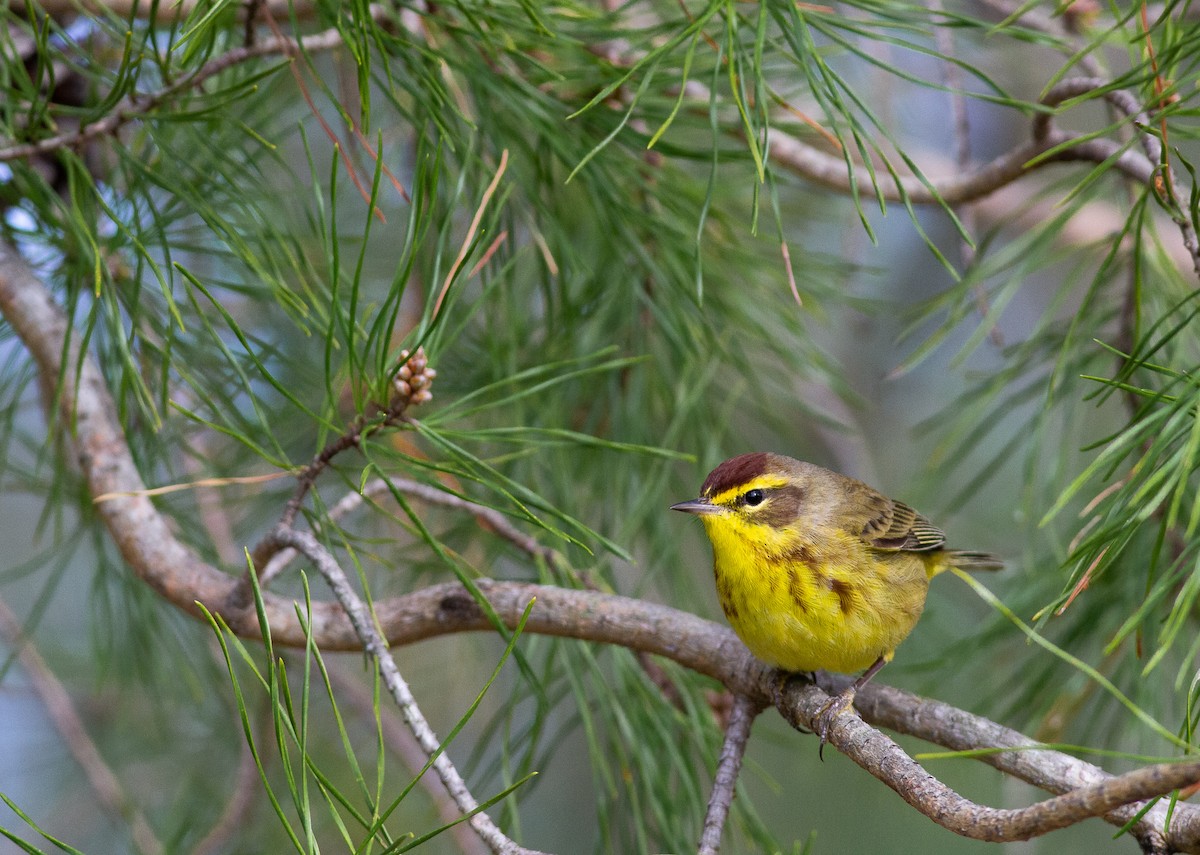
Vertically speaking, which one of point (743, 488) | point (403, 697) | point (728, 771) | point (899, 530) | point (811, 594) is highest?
Answer: point (743, 488)

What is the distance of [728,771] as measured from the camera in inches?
71.1

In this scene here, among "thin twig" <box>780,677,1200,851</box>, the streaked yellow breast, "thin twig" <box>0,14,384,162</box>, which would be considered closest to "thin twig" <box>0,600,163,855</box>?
"thin twig" <box>0,14,384,162</box>

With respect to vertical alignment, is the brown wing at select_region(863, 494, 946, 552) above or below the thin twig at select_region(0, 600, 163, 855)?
below

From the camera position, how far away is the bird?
220 centimetres

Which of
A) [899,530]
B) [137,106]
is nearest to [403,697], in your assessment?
[137,106]

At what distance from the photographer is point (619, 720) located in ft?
7.18

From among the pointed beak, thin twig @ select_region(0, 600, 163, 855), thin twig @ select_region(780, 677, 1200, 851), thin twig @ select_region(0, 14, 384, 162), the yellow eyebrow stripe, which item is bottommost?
thin twig @ select_region(780, 677, 1200, 851)

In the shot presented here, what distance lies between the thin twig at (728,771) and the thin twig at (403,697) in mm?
395

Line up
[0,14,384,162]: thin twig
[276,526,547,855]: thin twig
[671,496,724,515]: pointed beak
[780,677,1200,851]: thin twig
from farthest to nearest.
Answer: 1. [671,496,724,515]: pointed beak
2. [0,14,384,162]: thin twig
3. [276,526,547,855]: thin twig
4. [780,677,1200,851]: thin twig

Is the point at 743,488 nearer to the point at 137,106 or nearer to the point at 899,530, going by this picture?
the point at 899,530

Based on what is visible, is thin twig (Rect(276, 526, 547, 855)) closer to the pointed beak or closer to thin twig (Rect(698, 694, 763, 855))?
thin twig (Rect(698, 694, 763, 855))

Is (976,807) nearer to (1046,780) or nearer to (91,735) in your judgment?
(1046,780)

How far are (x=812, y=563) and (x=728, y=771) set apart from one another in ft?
2.28

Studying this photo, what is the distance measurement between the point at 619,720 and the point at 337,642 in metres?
0.60
